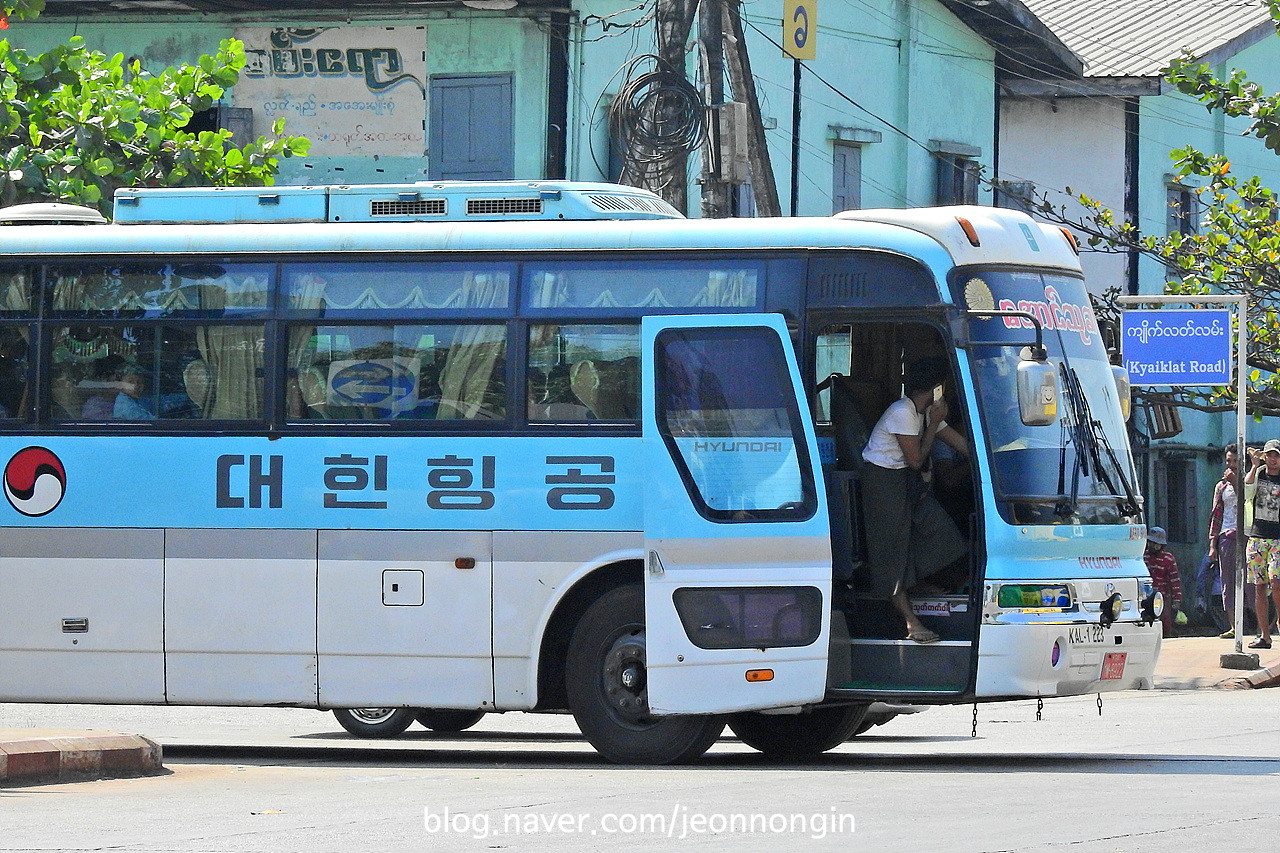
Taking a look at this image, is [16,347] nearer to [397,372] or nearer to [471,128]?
[397,372]

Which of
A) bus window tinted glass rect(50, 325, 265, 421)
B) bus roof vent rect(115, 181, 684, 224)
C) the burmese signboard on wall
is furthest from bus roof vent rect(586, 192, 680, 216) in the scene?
the burmese signboard on wall

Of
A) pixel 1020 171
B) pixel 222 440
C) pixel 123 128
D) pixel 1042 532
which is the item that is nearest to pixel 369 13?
pixel 123 128

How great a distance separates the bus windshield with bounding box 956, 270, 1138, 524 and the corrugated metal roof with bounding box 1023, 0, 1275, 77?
21.8m

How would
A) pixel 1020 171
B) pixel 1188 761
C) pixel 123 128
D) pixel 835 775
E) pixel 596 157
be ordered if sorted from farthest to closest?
pixel 1020 171
pixel 596 157
pixel 123 128
pixel 1188 761
pixel 835 775

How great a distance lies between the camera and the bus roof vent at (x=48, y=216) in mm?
12789

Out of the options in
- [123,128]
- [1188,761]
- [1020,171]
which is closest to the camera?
[1188,761]

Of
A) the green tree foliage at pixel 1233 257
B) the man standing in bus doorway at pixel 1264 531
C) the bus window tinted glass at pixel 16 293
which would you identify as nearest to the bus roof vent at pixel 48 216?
the bus window tinted glass at pixel 16 293

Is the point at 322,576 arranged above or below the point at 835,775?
above

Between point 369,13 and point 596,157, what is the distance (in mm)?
3256

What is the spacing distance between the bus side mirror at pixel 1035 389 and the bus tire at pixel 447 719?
16.4 feet

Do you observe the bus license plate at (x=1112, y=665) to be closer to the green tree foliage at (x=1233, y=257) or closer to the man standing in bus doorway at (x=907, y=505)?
the man standing in bus doorway at (x=907, y=505)

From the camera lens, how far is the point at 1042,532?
36.6ft

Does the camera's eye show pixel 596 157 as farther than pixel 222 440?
Yes

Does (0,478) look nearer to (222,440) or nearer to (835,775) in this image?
(222,440)
